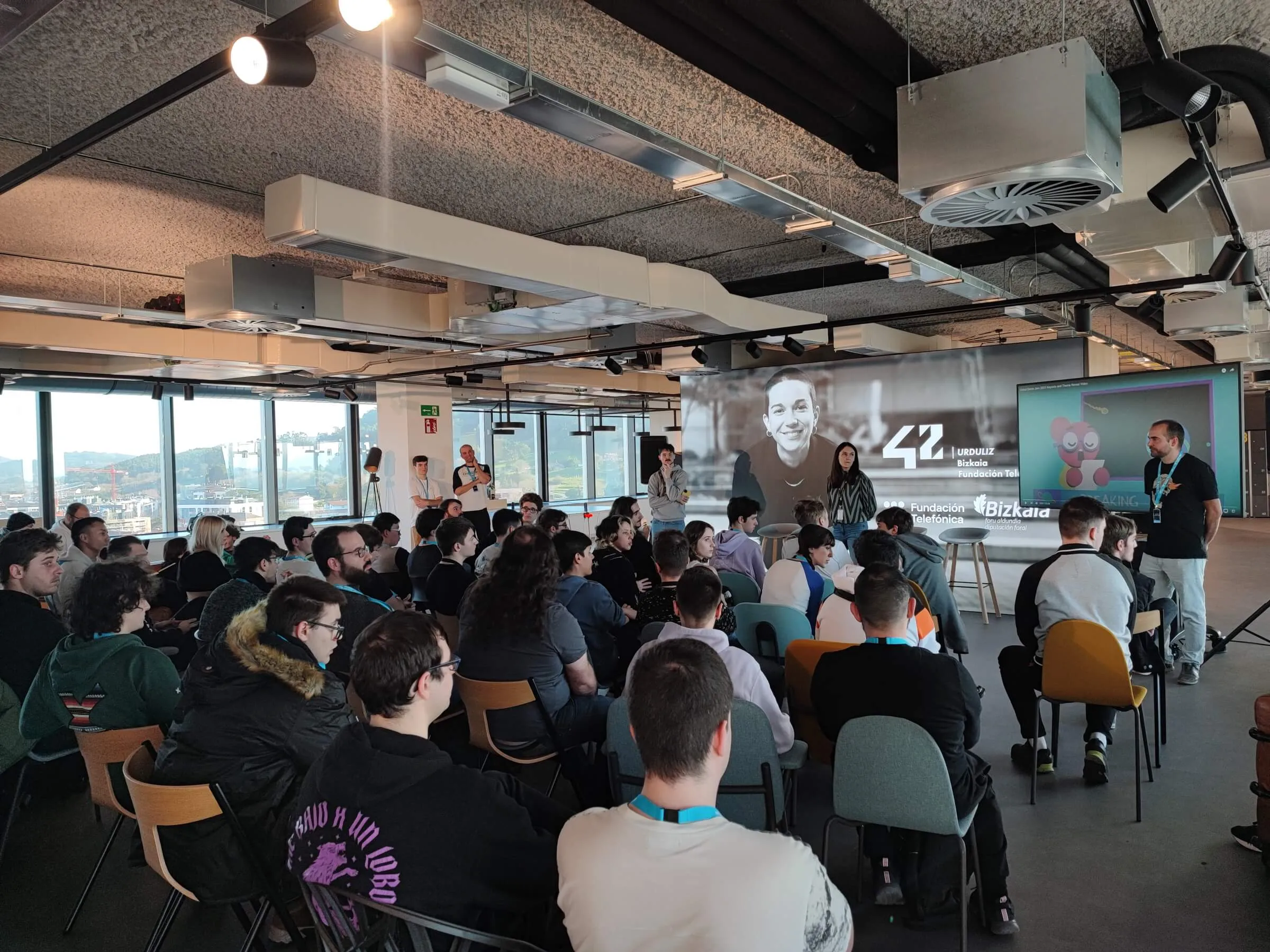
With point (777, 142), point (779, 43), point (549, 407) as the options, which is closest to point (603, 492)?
point (549, 407)

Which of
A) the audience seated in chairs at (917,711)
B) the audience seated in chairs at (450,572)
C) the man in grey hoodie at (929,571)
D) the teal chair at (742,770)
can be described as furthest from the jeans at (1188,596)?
the audience seated in chairs at (450,572)

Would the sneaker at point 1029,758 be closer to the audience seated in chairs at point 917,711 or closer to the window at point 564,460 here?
the audience seated in chairs at point 917,711

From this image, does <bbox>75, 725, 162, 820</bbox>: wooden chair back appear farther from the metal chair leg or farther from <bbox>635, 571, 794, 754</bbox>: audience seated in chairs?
<bbox>635, 571, 794, 754</bbox>: audience seated in chairs

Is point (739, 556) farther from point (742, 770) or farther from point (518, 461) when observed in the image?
point (518, 461)

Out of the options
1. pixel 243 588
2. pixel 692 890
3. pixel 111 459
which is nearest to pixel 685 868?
pixel 692 890

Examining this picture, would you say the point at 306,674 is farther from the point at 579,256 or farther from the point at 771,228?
the point at 771,228

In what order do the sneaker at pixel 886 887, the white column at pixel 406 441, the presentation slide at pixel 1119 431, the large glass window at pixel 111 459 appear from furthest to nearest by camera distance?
the white column at pixel 406 441 < the large glass window at pixel 111 459 < the presentation slide at pixel 1119 431 < the sneaker at pixel 886 887

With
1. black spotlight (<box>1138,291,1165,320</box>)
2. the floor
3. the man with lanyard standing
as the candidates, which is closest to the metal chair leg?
the floor

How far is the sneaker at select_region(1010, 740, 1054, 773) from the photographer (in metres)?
Answer: 3.76

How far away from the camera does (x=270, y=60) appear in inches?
89.0

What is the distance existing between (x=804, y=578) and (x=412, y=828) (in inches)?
124

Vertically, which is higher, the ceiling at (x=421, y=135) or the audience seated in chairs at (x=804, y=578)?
the ceiling at (x=421, y=135)

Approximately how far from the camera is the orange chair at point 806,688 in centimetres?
313

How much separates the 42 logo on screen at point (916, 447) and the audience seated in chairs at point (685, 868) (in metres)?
7.88
